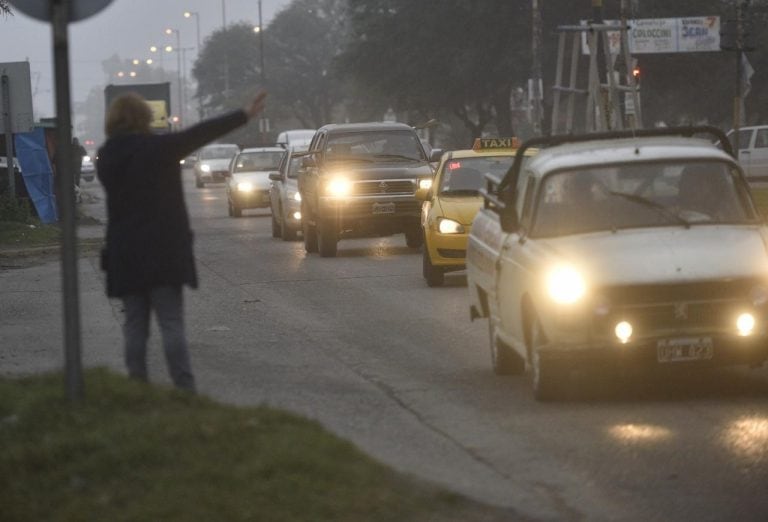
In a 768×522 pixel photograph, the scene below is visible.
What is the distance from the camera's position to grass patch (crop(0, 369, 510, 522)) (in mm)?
7258

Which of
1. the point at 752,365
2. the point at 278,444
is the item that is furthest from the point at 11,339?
the point at 278,444

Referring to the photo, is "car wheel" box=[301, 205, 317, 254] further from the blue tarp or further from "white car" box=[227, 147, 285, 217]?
"white car" box=[227, 147, 285, 217]

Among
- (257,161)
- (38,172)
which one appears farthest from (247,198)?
(38,172)

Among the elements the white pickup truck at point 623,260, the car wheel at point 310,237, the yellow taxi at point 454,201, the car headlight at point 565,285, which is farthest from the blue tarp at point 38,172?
the car headlight at point 565,285

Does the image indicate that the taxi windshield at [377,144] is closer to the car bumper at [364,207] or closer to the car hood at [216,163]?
the car bumper at [364,207]

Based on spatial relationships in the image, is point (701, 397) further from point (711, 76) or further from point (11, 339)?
point (711, 76)

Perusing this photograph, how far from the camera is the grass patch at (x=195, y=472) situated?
7.26m

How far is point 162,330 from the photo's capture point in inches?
393

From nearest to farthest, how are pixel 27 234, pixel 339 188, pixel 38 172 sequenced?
pixel 339 188
pixel 27 234
pixel 38 172

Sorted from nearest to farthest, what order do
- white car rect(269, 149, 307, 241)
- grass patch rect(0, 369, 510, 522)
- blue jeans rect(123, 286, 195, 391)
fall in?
grass patch rect(0, 369, 510, 522)
blue jeans rect(123, 286, 195, 391)
white car rect(269, 149, 307, 241)

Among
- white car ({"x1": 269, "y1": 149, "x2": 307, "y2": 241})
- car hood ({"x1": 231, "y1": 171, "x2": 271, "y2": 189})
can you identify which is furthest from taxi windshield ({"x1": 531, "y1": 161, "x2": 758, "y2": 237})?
car hood ({"x1": 231, "y1": 171, "x2": 271, "y2": 189})

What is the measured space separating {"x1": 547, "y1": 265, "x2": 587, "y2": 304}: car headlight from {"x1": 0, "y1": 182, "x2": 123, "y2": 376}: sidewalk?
2.76 meters

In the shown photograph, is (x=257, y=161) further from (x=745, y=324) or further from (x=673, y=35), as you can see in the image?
(x=745, y=324)

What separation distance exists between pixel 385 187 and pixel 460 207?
5.63 metres
